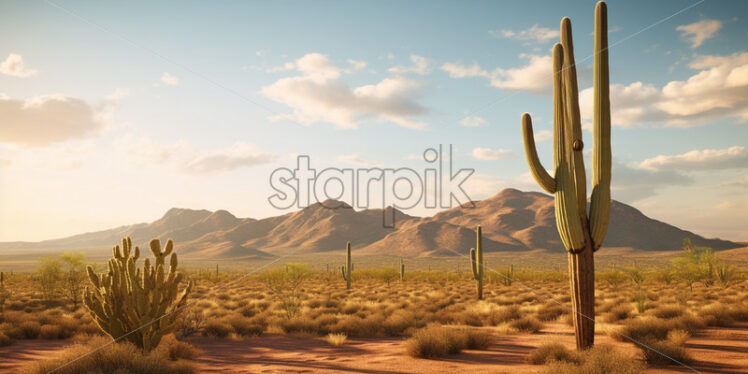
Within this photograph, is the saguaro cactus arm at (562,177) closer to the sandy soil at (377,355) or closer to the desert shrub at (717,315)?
the sandy soil at (377,355)

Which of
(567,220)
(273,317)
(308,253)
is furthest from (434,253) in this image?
(567,220)

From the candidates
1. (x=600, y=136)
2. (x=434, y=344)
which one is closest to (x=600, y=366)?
(x=434, y=344)

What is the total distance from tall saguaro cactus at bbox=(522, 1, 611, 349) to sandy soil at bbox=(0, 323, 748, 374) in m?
2.02

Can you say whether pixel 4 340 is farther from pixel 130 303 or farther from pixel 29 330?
pixel 130 303

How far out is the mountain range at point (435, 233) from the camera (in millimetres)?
128250

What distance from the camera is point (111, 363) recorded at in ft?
30.7

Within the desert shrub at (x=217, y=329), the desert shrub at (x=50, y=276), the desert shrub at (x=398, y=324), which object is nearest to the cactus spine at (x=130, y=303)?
the desert shrub at (x=217, y=329)

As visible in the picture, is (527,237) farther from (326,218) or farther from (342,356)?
(342,356)

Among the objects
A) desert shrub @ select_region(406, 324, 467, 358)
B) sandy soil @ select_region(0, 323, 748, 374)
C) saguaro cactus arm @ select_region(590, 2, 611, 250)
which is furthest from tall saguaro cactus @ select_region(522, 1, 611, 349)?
desert shrub @ select_region(406, 324, 467, 358)

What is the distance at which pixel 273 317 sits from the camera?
1816cm

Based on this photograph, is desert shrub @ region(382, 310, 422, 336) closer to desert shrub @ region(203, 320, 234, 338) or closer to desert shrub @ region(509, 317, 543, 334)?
desert shrub @ region(509, 317, 543, 334)

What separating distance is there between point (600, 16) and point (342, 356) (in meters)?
10.8

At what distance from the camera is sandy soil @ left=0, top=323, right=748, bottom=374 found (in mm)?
10328

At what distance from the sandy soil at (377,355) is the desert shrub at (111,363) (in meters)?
1.37
